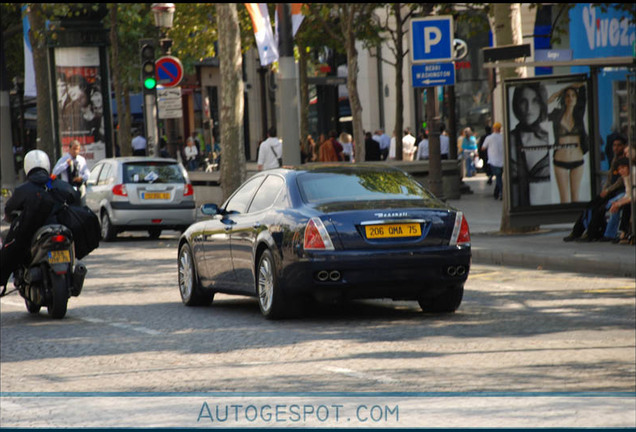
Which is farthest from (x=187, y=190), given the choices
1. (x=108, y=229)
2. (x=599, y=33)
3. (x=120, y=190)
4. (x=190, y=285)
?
(x=190, y=285)

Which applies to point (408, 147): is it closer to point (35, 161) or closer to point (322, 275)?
point (35, 161)

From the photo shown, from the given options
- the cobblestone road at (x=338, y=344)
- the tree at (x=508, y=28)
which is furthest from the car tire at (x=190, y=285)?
the tree at (x=508, y=28)

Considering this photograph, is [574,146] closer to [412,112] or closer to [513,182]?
[513,182]

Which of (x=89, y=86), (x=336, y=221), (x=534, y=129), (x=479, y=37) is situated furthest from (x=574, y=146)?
(x=479, y=37)

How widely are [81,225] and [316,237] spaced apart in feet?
8.84

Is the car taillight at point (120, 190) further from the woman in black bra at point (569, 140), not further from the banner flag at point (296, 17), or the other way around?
the woman in black bra at point (569, 140)

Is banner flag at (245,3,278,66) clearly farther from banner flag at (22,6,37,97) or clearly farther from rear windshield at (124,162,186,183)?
banner flag at (22,6,37,97)

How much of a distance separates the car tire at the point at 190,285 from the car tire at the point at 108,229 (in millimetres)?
10230

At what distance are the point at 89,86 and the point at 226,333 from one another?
75.8 ft

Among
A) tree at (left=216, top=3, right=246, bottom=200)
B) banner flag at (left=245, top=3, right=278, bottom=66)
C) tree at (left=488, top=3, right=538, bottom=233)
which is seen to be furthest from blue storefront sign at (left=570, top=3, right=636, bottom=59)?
tree at (left=216, top=3, right=246, bottom=200)

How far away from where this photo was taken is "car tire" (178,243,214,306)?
1379 cm

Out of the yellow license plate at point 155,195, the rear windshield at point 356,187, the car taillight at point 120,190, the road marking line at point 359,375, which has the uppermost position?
the rear windshield at point 356,187

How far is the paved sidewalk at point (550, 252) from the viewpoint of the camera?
16141 millimetres

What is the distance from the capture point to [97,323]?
12.6 metres
